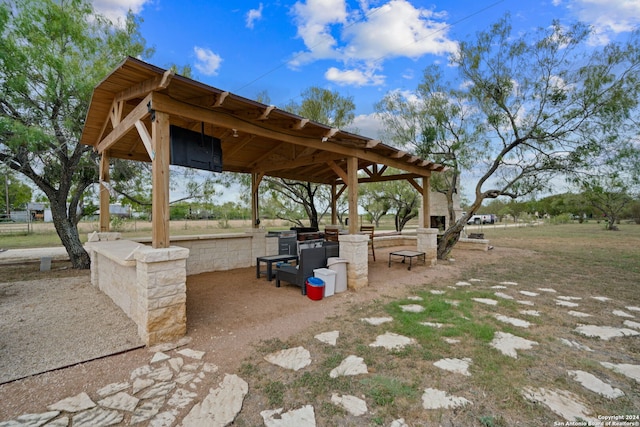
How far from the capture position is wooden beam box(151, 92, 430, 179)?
317cm

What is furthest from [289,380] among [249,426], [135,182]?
[135,182]

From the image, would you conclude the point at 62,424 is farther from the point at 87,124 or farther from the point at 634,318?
the point at 634,318

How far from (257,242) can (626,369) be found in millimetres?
6506

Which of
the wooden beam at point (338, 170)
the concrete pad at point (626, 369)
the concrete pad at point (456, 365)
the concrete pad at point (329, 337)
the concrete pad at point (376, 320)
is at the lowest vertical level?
the concrete pad at point (626, 369)

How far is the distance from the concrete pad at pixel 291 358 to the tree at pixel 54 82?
5.39 m

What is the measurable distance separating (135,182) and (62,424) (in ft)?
25.1

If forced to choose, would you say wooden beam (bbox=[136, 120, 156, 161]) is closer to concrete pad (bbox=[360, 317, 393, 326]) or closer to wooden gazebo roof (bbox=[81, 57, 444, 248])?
wooden gazebo roof (bbox=[81, 57, 444, 248])

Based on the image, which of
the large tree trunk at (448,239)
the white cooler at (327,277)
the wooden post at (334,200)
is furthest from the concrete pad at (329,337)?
the wooden post at (334,200)

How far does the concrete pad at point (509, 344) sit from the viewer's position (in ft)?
9.19

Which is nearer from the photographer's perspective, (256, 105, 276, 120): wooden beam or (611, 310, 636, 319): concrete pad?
(256, 105, 276, 120): wooden beam

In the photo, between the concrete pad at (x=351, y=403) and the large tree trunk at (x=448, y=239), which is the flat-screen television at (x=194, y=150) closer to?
the concrete pad at (x=351, y=403)

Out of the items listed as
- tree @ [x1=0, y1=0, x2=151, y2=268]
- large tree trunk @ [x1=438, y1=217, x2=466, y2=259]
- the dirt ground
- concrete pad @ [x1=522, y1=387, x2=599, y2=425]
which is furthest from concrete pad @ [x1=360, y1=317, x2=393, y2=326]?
tree @ [x1=0, y1=0, x2=151, y2=268]

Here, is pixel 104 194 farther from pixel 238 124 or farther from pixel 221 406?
pixel 221 406

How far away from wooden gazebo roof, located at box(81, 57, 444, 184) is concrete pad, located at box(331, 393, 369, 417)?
10.0 feet
